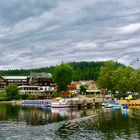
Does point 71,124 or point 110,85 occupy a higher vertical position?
point 110,85

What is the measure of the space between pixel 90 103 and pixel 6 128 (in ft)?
261

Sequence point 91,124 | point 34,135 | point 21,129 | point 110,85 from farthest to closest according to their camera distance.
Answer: point 110,85 → point 91,124 → point 21,129 → point 34,135

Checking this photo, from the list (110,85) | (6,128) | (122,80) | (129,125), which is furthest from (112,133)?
(110,85)

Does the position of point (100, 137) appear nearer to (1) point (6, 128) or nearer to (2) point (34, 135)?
(2) point (34, 135)

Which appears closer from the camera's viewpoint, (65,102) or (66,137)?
(66,137)

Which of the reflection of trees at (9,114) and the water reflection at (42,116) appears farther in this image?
the reflection of trees at (9,114)

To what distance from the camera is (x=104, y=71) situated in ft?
635

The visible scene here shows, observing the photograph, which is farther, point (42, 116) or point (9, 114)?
point (9, 114)

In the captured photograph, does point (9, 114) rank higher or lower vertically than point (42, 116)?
higher

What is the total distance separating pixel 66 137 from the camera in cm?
7056

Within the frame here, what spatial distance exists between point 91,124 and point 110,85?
344 feet

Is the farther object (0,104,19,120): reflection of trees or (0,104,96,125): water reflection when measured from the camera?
(0,104,19,120): reflection of trees

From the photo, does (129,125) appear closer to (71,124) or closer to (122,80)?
(71,124)

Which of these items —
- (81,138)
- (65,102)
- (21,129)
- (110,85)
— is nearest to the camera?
(81,138)
